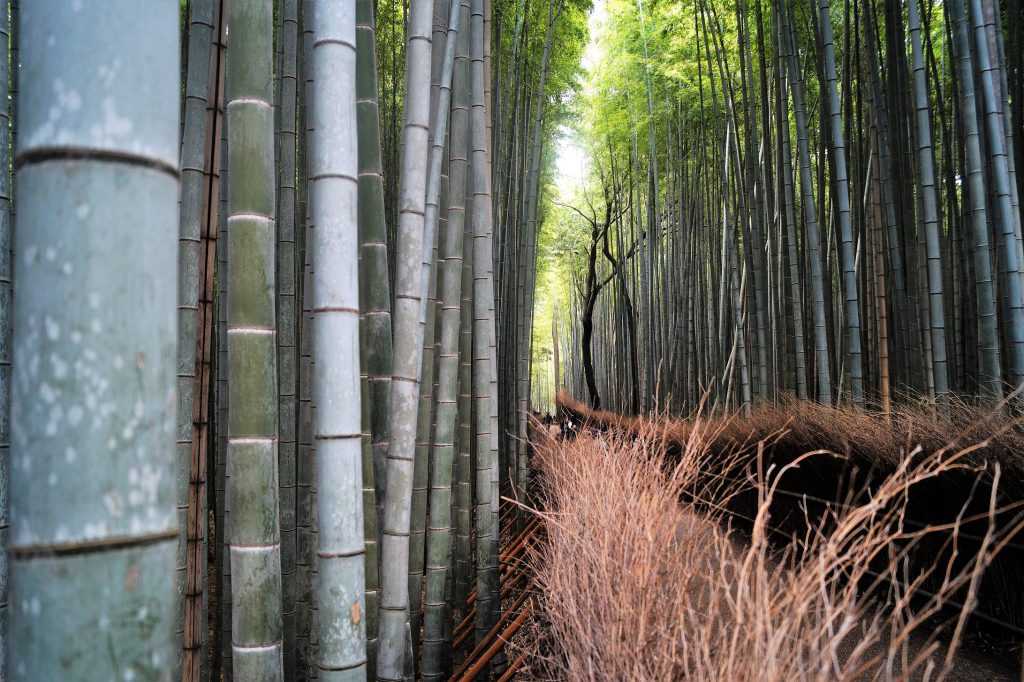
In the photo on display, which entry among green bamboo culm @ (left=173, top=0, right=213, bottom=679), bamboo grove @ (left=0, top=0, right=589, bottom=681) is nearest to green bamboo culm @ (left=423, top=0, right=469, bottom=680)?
bamboo grove @ (left=0, top=0, right=589, bottom=681)

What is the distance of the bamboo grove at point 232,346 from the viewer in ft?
1.43

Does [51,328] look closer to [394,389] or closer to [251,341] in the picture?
[251,341]

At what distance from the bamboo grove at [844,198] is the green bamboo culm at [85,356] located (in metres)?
2.63

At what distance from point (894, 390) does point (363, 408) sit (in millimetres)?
3100

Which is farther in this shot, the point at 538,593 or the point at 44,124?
the point at 538,593

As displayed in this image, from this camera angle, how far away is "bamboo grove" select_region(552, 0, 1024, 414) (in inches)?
103

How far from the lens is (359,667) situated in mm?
931

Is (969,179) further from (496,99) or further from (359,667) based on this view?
(359,667)

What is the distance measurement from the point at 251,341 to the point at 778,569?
0.80 meters

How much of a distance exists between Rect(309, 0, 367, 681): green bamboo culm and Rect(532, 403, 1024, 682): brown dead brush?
48 cm

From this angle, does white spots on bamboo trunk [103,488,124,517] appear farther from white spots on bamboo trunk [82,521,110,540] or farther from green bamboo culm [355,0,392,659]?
green bamboo culm [355,0,392,659]

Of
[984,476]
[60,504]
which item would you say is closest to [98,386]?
[60,504]

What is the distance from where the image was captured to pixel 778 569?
3.07 feet

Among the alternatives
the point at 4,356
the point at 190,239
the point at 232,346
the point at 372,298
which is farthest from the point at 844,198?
the point at 4,356
